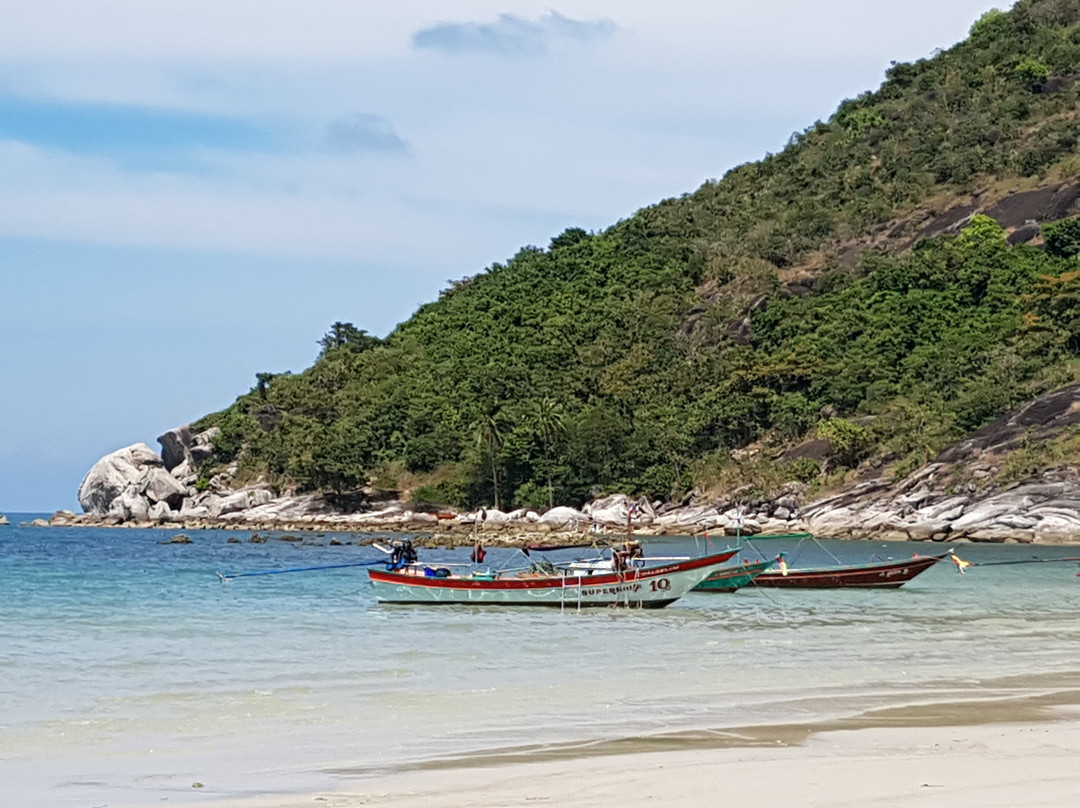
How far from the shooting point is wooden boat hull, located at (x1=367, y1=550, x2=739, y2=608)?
32469mm

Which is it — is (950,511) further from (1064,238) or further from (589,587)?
(589,587)

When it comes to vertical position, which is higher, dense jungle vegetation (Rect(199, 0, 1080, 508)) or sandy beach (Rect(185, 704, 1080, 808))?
dense jungle vegetation (Rect(199, 0, 1080, 508))

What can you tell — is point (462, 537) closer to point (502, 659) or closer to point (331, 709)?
point (502, 659)

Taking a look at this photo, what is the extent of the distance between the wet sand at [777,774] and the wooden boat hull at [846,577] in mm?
25542

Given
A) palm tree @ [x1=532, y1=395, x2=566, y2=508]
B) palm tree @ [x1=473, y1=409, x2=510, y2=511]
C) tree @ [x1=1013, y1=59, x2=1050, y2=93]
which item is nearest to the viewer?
palm tree @ [x1=532, y1=395, x2=566, y2=508]

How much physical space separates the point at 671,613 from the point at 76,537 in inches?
2551

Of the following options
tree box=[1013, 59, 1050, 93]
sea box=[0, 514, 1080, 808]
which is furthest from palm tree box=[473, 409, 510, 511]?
tree box=[1013, 59, 1050, 93]

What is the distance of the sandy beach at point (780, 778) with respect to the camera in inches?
403

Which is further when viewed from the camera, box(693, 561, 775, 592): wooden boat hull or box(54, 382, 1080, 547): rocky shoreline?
box(54, 382, 1080, 547): rocky shoreline

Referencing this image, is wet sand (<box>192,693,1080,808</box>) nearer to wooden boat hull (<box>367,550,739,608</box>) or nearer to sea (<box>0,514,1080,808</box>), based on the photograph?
sea (<box>0,514,1080,808</box>)

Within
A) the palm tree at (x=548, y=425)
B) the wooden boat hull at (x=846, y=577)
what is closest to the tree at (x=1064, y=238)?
the palm tree at (x=548, y=425)

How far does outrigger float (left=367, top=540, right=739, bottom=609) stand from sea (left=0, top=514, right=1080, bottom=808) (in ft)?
1.23

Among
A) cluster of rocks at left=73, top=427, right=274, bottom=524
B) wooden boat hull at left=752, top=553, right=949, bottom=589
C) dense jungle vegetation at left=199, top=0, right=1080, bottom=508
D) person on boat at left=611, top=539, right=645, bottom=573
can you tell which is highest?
dense jungle vegetation at left=199, top=0, right=1080, bottom=508

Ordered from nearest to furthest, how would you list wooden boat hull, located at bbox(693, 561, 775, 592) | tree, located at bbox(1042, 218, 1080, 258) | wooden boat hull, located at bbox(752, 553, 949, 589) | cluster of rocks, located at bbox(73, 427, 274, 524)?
1. wooden boat hull, located at bbox(693, 561, 775, 592)
2. wooden boat hull, located at bbox(752, 553, 949, 589)
3. tree, located at bbox(1042, 218, 1080, 258)
4. cluster of rocks, located at bbox(73, 427, 274, 524)
